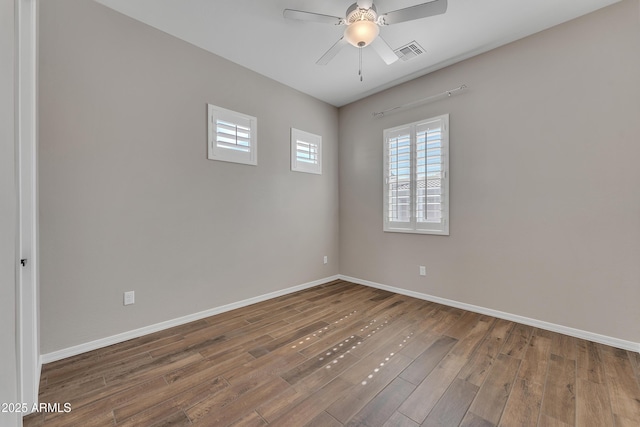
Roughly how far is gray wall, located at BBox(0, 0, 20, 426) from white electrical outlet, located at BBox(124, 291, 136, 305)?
173cm

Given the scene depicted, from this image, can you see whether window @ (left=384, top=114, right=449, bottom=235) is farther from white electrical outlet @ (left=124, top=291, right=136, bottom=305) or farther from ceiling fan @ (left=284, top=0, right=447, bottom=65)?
white electrical outlet @ (left=124, top=291, right=136, bottom=305)

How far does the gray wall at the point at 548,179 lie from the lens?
7.54 feet

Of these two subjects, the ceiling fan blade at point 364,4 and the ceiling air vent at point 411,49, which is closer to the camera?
the ceiling fan blade at point 364,4

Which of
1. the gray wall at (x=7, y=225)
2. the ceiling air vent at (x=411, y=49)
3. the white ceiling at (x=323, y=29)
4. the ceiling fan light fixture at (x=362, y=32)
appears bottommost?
the gray wall at (x=7, y=225)

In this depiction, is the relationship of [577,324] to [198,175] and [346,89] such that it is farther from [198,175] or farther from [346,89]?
[198,175]

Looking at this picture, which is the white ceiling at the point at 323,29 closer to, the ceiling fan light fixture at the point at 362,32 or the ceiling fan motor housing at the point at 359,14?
the ceiling fan motor housing at the point at 359,14

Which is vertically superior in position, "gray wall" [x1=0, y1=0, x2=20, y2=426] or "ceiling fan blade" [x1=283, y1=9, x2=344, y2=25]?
"ceiling fan blade" [x1=283, y1=9, x2=344, y2=25]

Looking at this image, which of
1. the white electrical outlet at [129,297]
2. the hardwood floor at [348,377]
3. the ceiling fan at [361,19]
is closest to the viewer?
the hardwood floor at [348,377]

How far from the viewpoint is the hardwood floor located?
1549 millimetres

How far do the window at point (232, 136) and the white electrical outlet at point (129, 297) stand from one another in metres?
1.59

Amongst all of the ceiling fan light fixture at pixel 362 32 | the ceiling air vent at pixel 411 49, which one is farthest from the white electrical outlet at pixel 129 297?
the ceiling air vent at pixel 411 49

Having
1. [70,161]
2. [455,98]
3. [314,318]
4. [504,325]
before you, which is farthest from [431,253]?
[70,161]

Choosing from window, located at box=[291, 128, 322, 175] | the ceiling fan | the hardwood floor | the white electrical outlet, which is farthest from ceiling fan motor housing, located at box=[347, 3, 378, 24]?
the white electrical outlet

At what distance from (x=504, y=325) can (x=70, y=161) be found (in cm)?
440
